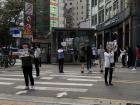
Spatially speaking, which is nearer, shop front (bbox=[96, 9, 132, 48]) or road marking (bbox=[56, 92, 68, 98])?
road marking (bbox=[56, 92, 68, 98])

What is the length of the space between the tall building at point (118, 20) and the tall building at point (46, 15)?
26.3 meters

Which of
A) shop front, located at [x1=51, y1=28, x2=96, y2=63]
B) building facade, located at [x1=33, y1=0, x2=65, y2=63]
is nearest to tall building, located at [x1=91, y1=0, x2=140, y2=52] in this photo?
shop front, located at [x1=51, y1=28, x2=96, y2=63]

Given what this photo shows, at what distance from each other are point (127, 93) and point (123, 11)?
25.3 meters

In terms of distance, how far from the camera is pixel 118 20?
42344mm

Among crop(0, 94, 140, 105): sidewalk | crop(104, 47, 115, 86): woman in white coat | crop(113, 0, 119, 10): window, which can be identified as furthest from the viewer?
crop(113, 0, 119, 10): window

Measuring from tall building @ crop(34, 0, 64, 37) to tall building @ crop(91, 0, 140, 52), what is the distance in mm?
26279

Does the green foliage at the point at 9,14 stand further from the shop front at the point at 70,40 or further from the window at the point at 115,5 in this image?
the window at the point at 115,5

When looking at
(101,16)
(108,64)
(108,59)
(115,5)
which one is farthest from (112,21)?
(108,64)

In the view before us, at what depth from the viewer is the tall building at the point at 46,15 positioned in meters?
91.2

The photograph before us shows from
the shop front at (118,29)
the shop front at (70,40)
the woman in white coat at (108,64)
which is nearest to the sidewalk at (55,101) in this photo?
the woman in white coat at (108,64)

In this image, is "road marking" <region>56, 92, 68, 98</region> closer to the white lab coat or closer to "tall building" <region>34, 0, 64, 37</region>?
the white lab coat

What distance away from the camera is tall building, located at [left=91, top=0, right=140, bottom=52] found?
3438 cm

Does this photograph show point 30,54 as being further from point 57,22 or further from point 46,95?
point 57,22

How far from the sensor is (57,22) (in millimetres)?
107938
